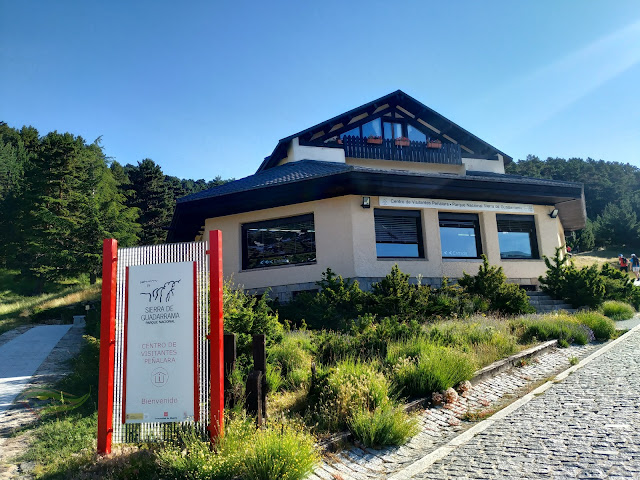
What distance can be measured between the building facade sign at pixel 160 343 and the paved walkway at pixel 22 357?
2658 millimetres

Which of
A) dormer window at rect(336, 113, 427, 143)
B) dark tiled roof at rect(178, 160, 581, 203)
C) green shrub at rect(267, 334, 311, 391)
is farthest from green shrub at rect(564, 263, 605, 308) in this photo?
green shrub at rect(267, 334, 311, 391)

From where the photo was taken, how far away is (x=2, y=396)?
661cm

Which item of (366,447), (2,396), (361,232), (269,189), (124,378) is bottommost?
(366,447)

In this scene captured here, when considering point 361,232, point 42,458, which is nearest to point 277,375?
point 42,458

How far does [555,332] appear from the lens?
398 inches

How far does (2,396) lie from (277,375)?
158 inches

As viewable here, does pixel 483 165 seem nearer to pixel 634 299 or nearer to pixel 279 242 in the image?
pixel 634 299

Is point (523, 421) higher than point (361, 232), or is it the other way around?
point (361, 232)

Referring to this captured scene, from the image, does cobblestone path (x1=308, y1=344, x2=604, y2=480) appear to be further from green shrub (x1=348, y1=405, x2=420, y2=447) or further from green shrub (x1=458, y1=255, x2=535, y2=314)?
green shrub (x1=458, y1=255, x2=535, y2=314)

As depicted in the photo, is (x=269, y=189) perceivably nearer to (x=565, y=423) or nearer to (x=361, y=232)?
(x=361, y=232)

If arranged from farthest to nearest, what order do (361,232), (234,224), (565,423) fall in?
(234,224), (361,232), (565,423)

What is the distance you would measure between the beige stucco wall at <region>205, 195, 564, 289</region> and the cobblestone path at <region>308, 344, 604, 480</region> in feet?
19.4

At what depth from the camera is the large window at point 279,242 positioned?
47.9 feet

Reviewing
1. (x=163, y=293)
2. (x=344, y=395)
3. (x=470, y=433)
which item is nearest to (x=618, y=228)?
(x=470, y=433)
